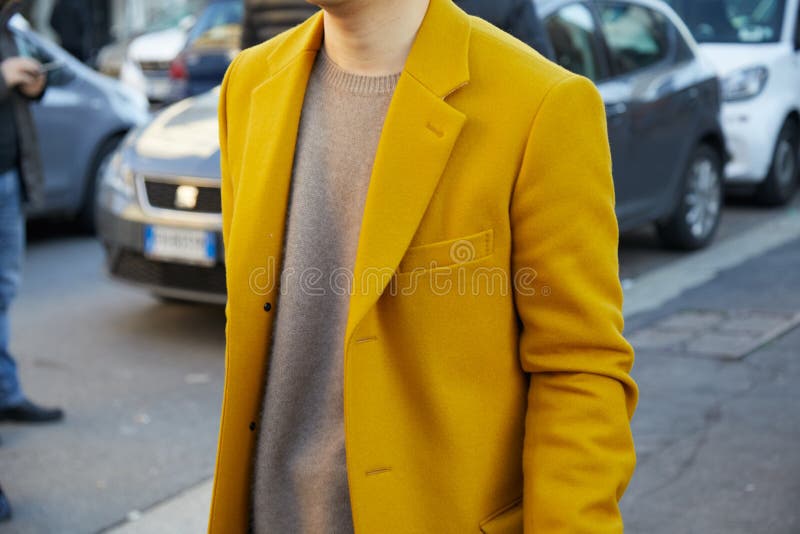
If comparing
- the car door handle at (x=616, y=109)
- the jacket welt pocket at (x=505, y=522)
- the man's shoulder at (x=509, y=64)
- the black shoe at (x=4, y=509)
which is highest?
the man's shoulder at (x=509, y=64)

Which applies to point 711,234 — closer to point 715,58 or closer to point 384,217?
point 715,58

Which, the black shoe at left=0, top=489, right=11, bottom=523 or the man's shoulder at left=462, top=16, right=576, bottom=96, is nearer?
the man's shoulder at left=462, top=16, right=576, bottom=96

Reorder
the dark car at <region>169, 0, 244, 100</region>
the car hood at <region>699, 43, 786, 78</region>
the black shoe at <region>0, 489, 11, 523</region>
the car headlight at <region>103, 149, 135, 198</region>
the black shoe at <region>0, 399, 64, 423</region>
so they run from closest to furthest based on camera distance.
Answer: the black shoe at <region>0, 489, 11, 523</region> < the black shoe at <region>0, 399, 64, 423</region> < the car headlight at <region>103, 149, 135, 198</region> < the car hood at <region>699, 43, 786, 78</region> < the dark car at <region>169, 0, 244, 100</region>

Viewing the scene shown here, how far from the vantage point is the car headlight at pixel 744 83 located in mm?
9352

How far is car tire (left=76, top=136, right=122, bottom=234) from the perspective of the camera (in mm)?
8914

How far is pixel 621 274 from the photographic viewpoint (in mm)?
7559

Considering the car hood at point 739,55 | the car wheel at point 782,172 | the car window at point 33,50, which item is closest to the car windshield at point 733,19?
the car hood at point 739,55

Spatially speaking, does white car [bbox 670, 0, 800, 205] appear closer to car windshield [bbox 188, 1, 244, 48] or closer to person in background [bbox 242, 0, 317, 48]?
person in background [bbox 242, 0, 317, 48]

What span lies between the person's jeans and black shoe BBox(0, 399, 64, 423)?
0.03m

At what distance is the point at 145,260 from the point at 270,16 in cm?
169

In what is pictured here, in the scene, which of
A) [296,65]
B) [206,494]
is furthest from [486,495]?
[206,494]

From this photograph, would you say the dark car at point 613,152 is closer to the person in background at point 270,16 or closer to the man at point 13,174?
the person in background at point 270,16

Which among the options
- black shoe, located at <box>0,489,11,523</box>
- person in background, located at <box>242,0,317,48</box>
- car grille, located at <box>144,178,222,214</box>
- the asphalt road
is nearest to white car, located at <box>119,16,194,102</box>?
the asphalt road

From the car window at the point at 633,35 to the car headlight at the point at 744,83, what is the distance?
1.79 metres
